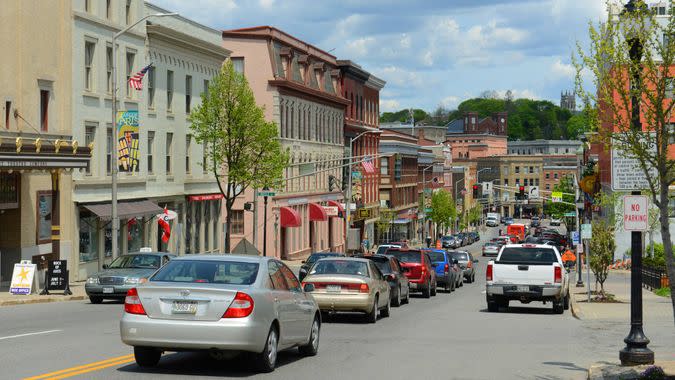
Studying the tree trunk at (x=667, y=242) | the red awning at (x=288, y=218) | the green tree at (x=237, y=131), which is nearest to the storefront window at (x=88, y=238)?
the green tree at (x=237, y=131)

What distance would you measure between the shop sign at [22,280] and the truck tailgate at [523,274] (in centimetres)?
1410

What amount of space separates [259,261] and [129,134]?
2957 cm

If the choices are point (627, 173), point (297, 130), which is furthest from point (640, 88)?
point (297, 130)

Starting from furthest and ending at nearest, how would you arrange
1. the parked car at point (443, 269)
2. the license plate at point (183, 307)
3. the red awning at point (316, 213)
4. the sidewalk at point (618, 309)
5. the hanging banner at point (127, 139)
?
the red awning at point (316, 213), the parked car at point (443, 269), the hanging banner at point (127, 139), the sidewalk at point (618, 309), the license plate at point (183, 307)

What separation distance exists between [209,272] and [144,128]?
1517 inches

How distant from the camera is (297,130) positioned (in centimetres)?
7981

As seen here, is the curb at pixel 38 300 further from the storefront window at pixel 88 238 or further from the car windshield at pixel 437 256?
the car windshield at pixel 437 256

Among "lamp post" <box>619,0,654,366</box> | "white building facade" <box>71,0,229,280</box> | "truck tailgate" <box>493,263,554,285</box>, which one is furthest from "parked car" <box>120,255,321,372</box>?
"white building facade" <box>71,0,229,280</box>

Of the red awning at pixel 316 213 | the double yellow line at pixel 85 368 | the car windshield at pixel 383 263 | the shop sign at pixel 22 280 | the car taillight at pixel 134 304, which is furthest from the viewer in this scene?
the red awning at pixel 316 213

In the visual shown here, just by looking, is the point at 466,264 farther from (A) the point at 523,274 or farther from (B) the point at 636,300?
(B) the point at 636,300

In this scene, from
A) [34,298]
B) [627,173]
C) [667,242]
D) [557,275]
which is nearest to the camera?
[667,242]

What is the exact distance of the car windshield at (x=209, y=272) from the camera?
48.8 ft

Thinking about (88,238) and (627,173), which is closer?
(627,173)

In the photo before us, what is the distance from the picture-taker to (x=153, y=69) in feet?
176
